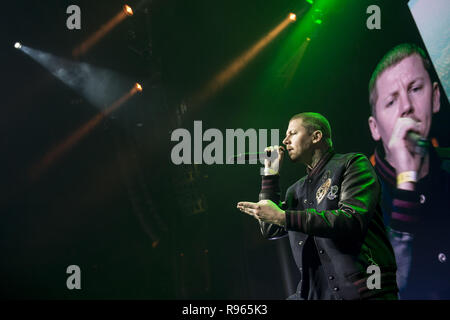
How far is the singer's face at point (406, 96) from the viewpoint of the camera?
3156mm

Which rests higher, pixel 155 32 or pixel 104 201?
pixel 155 32

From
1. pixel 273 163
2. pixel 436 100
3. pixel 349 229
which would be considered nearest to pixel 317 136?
pixel 273 163

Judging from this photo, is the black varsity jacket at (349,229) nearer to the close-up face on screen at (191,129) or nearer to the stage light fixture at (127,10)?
the close-up face on screen at (191,129)

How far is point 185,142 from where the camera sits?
3.90m

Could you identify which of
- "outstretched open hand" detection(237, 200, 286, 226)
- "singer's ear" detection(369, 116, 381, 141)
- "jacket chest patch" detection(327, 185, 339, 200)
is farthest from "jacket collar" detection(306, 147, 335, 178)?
"singer's ear" detection(369, 116, 381, 141)

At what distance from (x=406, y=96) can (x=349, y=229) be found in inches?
92.3

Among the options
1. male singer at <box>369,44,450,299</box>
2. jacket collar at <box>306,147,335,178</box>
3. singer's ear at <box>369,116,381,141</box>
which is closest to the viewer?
jacket collar at <box>306,147,335,178</box>

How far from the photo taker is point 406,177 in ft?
10.4

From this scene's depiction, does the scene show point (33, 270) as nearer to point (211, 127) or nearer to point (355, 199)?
point (211, 127)

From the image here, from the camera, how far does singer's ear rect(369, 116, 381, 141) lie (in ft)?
11.3

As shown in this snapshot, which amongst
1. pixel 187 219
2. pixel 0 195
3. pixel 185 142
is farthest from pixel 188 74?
pixel 0 195

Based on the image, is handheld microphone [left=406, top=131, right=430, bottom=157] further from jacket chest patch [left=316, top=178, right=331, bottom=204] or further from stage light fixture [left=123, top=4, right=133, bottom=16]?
stage light fixture [left=123, top=4, right=133, bottom=16]

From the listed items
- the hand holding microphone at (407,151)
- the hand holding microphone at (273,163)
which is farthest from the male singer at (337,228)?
the hand holding microphone at (407,151)

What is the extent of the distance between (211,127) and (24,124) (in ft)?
9.01
